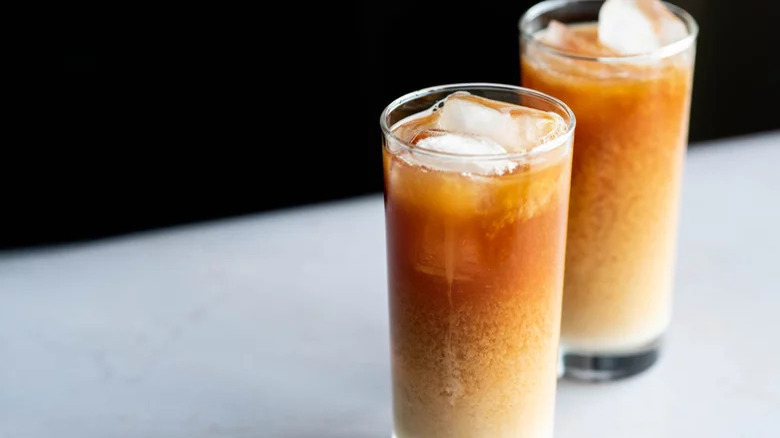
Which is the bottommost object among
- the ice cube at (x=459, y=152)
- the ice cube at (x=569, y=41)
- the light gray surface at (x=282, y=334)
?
the light gray surface at (x=282, y=334)

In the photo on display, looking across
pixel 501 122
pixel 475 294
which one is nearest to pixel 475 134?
pixel 501 122

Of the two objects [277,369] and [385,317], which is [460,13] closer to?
[385,317]

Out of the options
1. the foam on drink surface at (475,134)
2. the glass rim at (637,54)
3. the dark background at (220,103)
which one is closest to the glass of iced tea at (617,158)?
the glass rim at (637,54)

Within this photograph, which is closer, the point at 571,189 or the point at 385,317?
the point at 571,189

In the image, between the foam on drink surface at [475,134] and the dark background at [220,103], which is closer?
the foam on drink surface at [475,134]

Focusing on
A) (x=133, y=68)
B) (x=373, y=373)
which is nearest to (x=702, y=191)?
(x=373, y=373)

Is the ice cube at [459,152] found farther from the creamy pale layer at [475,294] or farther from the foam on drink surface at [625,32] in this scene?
the foam on drink surface at [625,32]

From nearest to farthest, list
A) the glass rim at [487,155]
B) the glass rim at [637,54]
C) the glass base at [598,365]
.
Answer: the glass rim at [487,155] → the glass rim at [637,54] → the glass base at [598,365]
